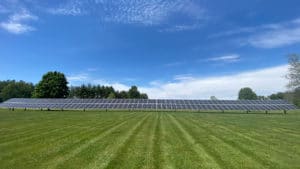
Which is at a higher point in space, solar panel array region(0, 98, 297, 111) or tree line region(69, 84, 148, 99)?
tree line region(69, 84, 148, 99)

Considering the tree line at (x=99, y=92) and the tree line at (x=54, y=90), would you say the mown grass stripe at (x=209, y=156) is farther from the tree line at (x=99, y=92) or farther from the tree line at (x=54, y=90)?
the tree line at (x=99, y=92)

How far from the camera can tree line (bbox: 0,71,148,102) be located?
91.8 metres

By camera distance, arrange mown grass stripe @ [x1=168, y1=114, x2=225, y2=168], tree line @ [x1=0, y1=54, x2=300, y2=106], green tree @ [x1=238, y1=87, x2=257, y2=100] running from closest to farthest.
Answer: mown grass stripe @ [x1=168, y1=114, x2=225, y2=168] → tree line @ [x1=0, y1=54, x2=300, y2=106] → green tree @ [x1=238, y1=87, x2=257, y2=100]

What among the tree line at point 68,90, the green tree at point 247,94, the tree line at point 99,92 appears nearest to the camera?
the tree line at point 68,90

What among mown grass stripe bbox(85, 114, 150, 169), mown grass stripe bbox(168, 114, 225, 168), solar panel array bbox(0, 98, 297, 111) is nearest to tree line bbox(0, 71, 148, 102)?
solar panel array bbox(0, 98, 297, 111)

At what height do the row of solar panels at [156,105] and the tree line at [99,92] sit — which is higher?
the tree line at [99,92]

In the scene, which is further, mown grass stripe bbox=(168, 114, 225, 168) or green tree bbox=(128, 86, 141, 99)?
green tree bbox=(128, 86, 141, 99)

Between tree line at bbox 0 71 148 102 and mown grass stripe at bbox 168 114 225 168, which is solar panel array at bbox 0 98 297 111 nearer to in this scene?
tree line at bbox 0 71 148 102

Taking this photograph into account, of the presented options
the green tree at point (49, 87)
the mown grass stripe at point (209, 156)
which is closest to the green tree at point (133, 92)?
the green tree at point (49, 87)

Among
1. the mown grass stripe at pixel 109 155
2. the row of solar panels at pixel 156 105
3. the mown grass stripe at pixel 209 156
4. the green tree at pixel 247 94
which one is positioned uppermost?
the green tree at pixel 247 94

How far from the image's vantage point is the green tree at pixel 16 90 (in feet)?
413

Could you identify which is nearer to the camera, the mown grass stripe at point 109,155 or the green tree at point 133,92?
the mown grass stripe at point 109,155

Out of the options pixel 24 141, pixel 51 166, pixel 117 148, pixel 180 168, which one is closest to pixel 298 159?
pixel 180 168

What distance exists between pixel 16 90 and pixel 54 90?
50.9m
